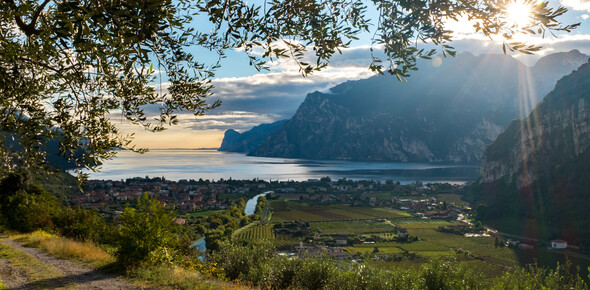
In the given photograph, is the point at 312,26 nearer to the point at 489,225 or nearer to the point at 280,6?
the point at 280,6

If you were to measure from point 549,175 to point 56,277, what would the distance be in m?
148

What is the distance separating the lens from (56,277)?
Result: 9.36 metres

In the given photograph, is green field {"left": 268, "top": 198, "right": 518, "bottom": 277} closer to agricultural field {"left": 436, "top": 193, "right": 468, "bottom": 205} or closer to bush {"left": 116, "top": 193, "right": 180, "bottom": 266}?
Answer: agricultural field {"left": 436, "top": 193, "right": 468, "bottom": 205}

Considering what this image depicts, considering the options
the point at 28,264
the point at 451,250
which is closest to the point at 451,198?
the point at 451,250

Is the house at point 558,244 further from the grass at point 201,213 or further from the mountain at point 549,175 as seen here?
the grass at point 201,213

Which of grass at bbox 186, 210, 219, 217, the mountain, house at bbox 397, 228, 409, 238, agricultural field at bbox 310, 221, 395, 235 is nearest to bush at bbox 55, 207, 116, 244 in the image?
agricultural field at bbox 310, 221, 395, 235

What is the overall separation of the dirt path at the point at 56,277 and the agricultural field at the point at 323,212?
9529 cm

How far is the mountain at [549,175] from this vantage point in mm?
94125

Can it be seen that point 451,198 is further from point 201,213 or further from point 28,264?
point 28,264

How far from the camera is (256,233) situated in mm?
84562

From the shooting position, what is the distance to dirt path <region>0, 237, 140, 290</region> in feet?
28.3

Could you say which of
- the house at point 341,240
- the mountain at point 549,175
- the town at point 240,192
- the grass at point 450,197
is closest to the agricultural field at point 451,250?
the house at point 341,240

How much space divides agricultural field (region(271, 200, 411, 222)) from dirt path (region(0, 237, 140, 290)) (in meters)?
95.3

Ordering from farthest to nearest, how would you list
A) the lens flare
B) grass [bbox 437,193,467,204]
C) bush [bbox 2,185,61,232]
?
grass [bbox 437,193,467,204] → bush [bbox 2,185,61,232] → the lens flare
